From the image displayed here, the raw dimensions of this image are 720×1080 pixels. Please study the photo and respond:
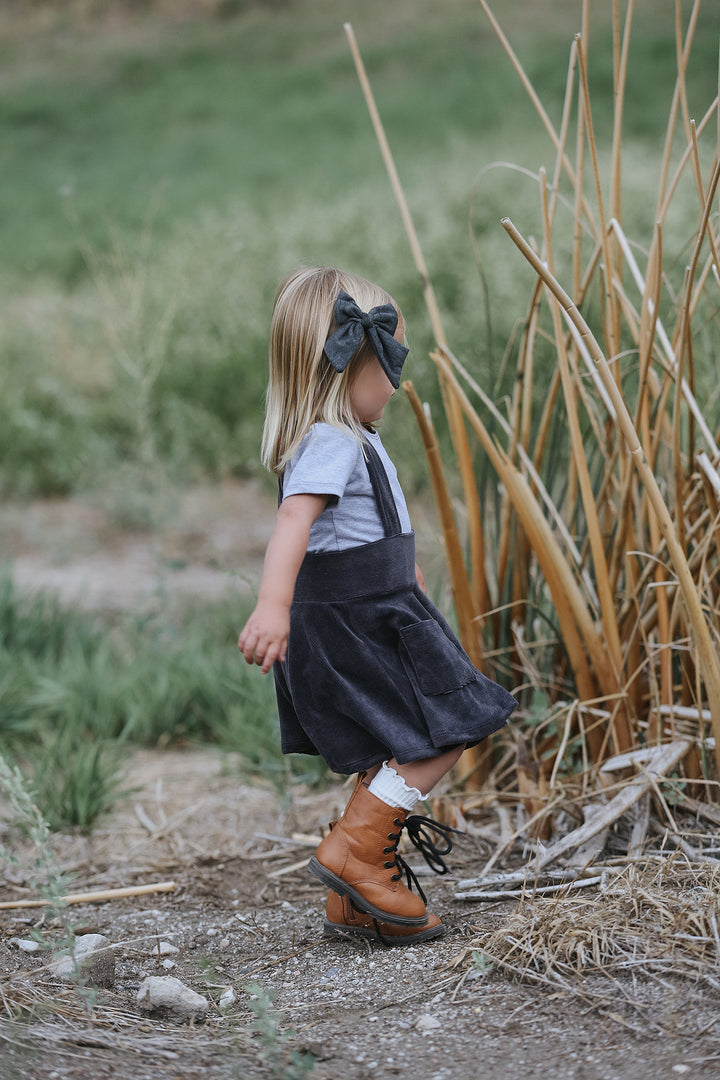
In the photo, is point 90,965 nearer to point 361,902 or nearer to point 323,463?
point 361,902

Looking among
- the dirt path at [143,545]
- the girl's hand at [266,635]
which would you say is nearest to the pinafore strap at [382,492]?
the girl's hand at [266,635]

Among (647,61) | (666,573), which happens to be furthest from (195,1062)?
(647,61)

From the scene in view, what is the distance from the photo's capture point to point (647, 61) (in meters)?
10.3

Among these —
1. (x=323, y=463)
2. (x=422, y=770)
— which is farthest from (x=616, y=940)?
(x=323, y=463)

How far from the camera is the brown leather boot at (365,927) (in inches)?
54.5

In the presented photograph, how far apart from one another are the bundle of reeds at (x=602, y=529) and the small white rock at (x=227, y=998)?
57 cm

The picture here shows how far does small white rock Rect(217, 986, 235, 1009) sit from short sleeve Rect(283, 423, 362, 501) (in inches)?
24.2

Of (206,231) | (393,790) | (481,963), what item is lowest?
(481,963)

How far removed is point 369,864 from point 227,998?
0.26 m

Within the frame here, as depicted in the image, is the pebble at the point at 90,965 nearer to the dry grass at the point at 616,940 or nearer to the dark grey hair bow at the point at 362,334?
the dry grass at the point at 616,940

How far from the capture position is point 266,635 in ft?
3.91

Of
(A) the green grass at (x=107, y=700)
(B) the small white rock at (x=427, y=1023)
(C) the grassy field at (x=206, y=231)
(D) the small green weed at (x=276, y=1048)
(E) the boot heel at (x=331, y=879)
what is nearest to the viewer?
(D) the small green weed at (x=276, y=1048)

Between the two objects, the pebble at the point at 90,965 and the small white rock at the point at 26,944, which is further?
the small white rock at the point at 26,944

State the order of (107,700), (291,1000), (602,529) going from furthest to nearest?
(107,700) < (602,529) < (291,1000)
